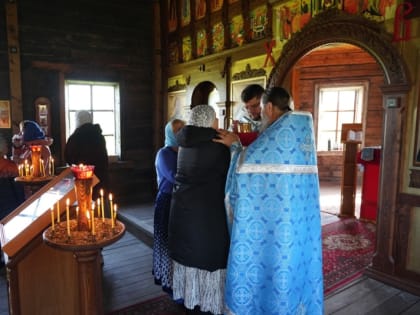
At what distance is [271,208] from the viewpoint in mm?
2010

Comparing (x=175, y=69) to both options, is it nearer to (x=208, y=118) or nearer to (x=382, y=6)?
(x=382, y=6)

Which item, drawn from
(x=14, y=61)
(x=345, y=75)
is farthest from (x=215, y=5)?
(x=345, y=75)

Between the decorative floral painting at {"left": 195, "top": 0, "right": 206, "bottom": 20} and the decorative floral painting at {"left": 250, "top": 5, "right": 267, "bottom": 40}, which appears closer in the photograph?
the decorative floral painting at {"left": 250, "top": 5, "right": 267, "bottom": 40}

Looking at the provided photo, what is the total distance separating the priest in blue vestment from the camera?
77.7 inches

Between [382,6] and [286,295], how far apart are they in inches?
106

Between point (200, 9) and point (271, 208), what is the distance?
15.1ft

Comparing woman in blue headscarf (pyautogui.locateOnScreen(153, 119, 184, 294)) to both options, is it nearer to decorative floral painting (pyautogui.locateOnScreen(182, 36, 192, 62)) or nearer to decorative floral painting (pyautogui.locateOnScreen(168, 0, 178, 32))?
decorative floral painting (pyautogui.locateOnScreen(182, 36, 192, 62))

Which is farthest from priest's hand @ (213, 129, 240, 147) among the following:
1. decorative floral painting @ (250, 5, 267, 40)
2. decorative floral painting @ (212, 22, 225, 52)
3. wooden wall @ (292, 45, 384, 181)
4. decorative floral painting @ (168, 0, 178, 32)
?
wooden wall @ (292, 45, 384, 181)

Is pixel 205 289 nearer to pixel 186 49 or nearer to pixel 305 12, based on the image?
pixel 305 12

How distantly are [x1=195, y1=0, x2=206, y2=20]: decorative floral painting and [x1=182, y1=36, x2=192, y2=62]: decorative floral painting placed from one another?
412 mm

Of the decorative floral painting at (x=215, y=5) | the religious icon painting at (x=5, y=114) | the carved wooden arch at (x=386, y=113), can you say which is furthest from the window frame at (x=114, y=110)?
the carved wooden arch at (x=386, y=113)

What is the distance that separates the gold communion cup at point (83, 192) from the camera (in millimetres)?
1555

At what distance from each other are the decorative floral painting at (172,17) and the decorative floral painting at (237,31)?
1645 mm

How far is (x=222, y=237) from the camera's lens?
2.12 m
